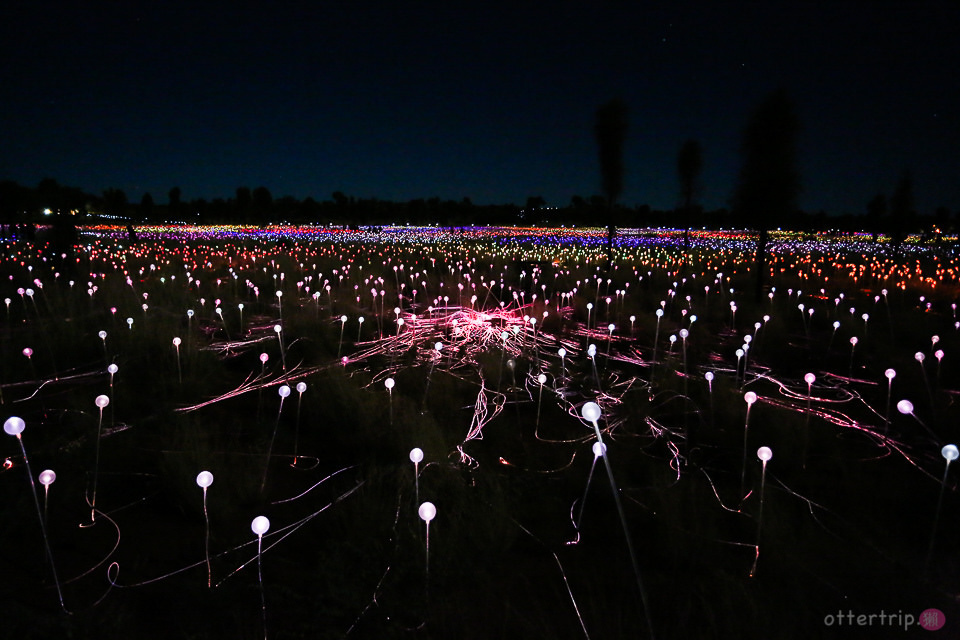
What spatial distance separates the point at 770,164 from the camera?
9.73 m

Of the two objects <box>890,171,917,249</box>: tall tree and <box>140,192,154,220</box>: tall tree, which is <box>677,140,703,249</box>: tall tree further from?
<box>140,192,154,220</box>: tall tree

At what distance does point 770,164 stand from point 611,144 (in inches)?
292

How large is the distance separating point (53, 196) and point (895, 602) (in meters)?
52.0

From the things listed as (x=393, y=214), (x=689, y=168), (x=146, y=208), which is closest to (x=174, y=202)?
(x=146, y=208)

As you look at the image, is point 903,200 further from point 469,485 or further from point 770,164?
point 469,485

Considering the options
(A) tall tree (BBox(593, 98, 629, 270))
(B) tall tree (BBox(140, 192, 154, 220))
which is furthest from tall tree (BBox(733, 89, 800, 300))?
(B) tall tree (BBox(140, 192, 154, 220))

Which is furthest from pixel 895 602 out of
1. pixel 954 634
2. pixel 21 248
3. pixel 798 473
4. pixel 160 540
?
pixel 21 248

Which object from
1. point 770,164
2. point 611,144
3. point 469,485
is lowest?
point 469,485

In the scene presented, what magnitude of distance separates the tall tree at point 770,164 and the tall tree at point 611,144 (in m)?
6.06

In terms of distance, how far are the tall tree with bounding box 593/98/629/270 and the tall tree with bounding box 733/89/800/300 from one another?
6059 millimetres

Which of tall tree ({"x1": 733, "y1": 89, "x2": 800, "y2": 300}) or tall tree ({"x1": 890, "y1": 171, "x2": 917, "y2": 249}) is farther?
tall tree ({"x1": 890, "y1": 171, "x2": 917, "y2": 249})

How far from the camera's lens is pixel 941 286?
38.3 ft

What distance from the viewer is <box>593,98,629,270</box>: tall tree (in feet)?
53.4

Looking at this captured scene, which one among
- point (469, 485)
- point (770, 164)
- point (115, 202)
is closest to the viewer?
point (469, 485)
